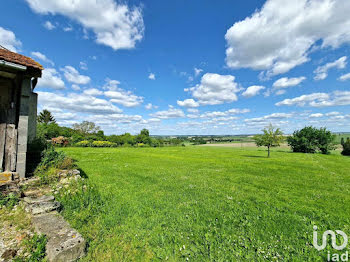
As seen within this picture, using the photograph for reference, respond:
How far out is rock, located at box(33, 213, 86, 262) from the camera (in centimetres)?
274

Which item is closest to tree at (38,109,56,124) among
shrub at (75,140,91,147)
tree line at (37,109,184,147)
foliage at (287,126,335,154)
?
tree line at (37,109,184,147)

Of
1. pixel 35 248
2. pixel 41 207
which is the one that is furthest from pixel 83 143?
pixel 35 248

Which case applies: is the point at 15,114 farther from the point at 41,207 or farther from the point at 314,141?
the point at 314,141

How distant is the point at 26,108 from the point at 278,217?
10.2 m

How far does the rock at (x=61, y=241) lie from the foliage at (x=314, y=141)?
56.8m

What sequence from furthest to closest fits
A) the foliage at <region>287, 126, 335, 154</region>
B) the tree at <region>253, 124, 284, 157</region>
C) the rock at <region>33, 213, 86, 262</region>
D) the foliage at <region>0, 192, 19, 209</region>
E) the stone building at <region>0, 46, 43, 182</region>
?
the foliage at <region>287, 126, 335, 154</region>
the tree at <region>253, 124, 284, 157</region>
the stone building at <region>0, 46, 43, 182</region>
the foliage at <region>0, 192, 19, 209</region>
the rock at <region>33, 213, 86, 262</region>

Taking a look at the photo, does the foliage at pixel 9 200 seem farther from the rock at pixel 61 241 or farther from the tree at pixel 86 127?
the tree at pixel 86 127

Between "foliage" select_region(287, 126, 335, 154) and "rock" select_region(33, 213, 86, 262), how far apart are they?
56754 mm

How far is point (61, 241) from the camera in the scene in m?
2.94

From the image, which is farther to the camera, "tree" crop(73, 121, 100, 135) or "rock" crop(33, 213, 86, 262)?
"tree" crop(73, 121, 100, 135)

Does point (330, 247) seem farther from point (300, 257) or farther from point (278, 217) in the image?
point (278, 217)

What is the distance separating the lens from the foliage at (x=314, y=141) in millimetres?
41969

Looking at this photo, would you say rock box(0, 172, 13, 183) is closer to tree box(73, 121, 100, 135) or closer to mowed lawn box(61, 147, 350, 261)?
mowed lawn box(61, 147, 350, 261)

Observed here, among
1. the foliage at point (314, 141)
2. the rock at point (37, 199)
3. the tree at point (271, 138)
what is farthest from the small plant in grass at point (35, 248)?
the foliage at point (314, 141)
